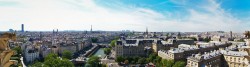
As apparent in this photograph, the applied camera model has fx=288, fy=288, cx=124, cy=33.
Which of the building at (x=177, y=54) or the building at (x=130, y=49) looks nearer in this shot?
the building at (x=177, y=54)

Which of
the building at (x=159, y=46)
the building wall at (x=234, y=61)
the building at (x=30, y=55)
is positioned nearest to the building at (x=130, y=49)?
the building at (x=159, y=46)

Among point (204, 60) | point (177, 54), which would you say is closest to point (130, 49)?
point (177, 54)

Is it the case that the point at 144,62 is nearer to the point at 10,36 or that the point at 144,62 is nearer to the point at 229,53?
the point at 229,53

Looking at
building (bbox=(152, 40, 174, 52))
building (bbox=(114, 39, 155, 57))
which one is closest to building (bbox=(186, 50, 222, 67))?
building (bbox=(114, 39, 155, 57))

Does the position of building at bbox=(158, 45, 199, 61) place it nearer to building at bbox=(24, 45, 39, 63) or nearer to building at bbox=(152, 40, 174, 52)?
building at bbox=(152, 40, 174, 52)

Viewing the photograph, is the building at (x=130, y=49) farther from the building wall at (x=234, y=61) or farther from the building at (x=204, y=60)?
the building wall at (x=234, y=61)

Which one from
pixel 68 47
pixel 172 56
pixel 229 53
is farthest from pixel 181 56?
pixel 68 47

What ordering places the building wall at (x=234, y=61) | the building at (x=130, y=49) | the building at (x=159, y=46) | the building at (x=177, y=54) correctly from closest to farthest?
the building wall at (x=234, y=61), the building at (x=177, y=54), the building at (x=130, y=49), the building at (x=159, y=46)

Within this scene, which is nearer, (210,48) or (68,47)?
(210,48)

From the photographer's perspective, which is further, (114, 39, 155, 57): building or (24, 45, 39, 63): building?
(114, 39, 155, 57): building

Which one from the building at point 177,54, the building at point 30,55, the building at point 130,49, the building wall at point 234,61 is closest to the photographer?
the building wall at point 234,61

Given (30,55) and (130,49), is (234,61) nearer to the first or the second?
(130,49)
